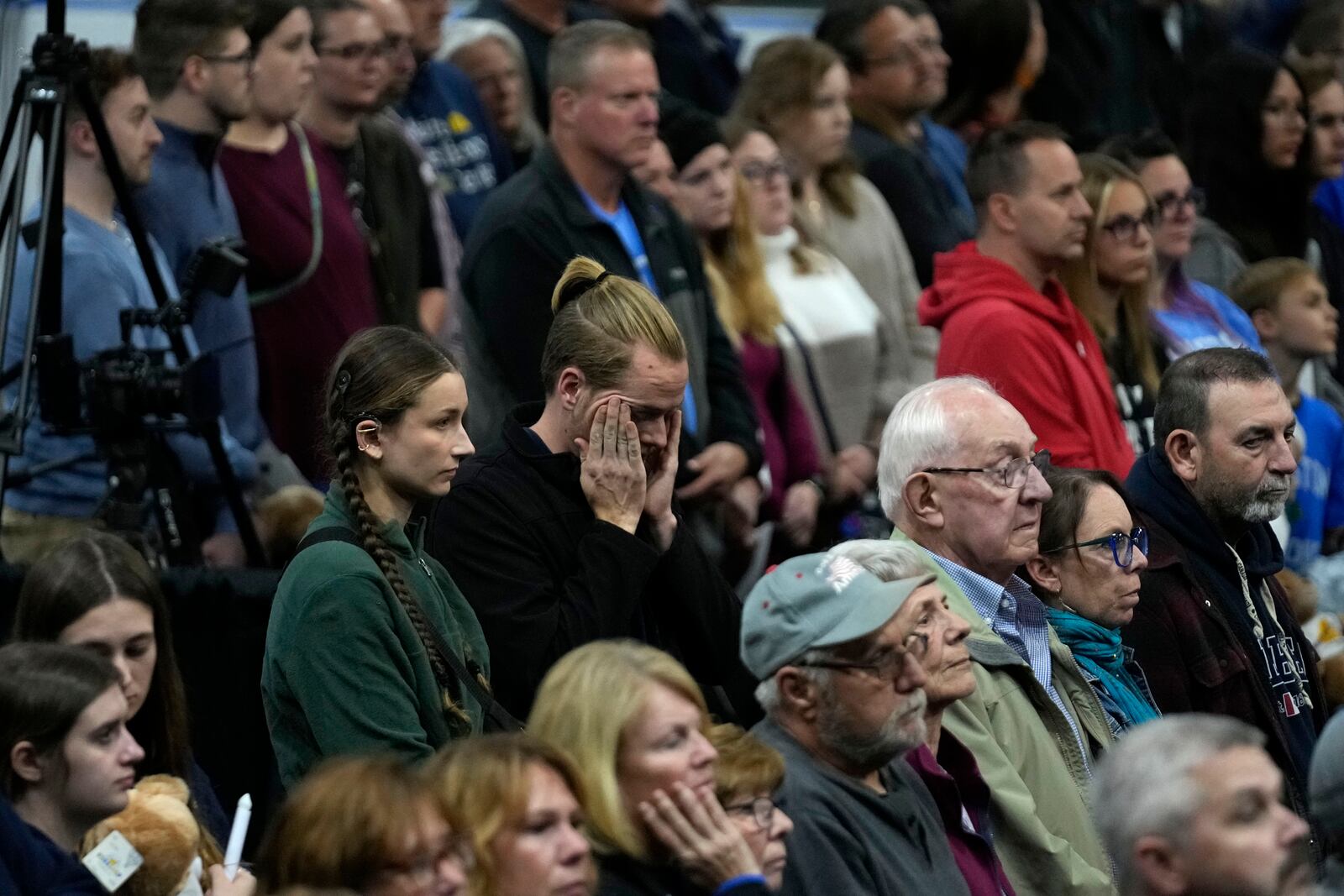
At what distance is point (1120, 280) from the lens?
7207 mm

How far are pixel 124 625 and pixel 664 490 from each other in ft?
3.63

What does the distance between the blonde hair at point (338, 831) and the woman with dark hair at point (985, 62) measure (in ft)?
21.2

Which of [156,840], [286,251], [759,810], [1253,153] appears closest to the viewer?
[759,810]

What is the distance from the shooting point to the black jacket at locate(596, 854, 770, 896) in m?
3.71

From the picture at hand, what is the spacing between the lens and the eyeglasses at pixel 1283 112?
9.58 m

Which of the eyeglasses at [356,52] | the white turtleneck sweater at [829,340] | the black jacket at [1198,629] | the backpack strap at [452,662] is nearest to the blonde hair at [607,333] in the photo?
the backpack strap at [452,662]

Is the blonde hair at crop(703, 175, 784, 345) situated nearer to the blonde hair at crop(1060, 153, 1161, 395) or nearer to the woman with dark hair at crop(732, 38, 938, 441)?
the woman with dark hair at crop(732, 38, 938, 441)

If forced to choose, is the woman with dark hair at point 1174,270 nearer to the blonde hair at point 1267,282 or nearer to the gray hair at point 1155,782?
the blonde hair at point 1267,282

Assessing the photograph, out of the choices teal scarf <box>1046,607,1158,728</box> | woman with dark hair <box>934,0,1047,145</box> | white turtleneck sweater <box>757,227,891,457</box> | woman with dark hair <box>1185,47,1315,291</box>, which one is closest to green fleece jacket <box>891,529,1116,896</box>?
teal scarf <box>1046,607,1158,728</box>

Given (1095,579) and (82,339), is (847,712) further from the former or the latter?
(82,339)

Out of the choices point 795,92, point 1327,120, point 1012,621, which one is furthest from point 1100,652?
point 1327,120

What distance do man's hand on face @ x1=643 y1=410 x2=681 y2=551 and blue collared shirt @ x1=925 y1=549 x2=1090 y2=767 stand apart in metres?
0.58

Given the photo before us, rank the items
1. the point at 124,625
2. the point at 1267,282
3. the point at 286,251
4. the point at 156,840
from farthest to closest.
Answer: the point at 1267,282
the point at 286,251
the point at 124,625
the point at 156,840

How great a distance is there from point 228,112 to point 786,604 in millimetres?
2946
